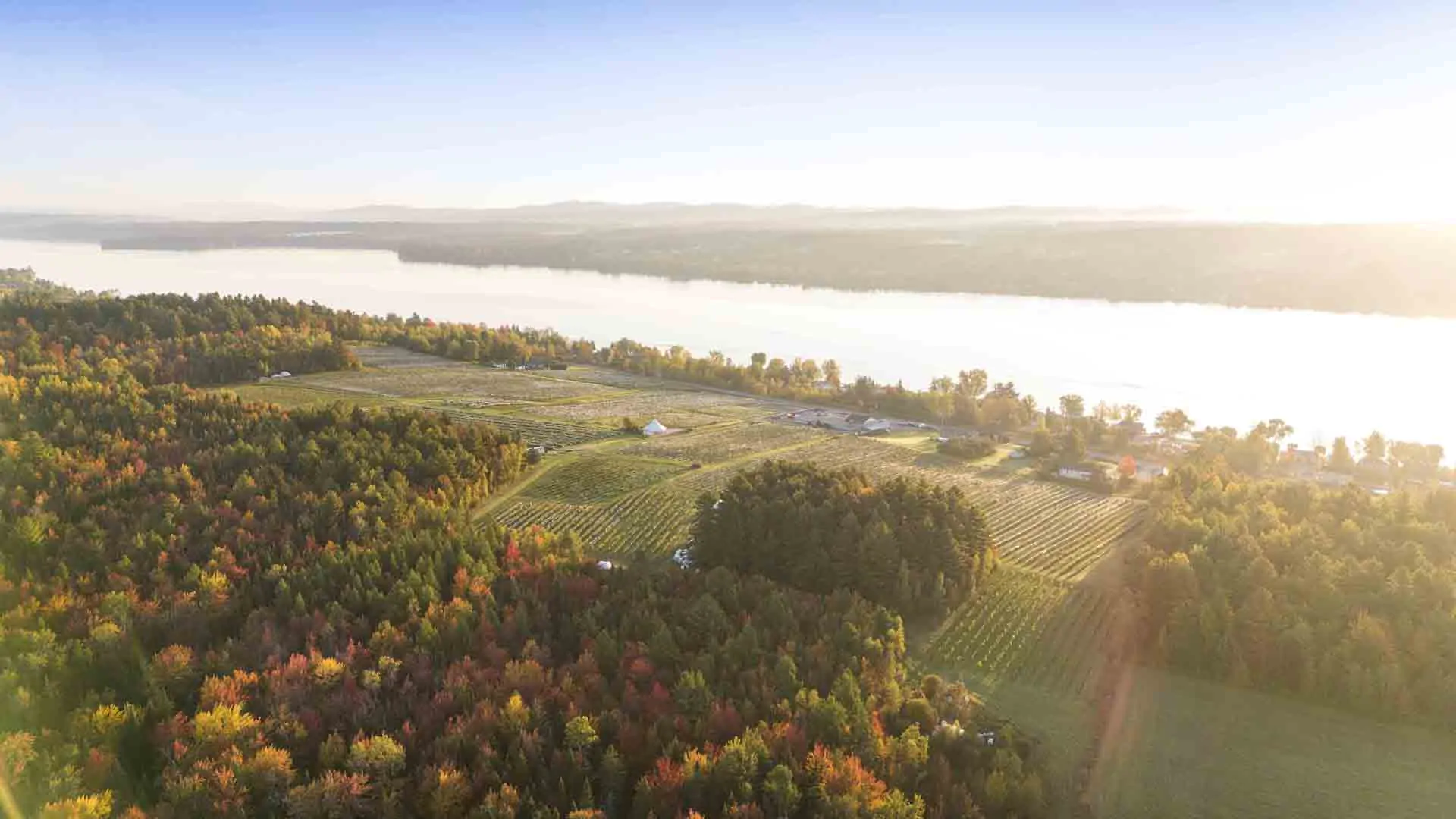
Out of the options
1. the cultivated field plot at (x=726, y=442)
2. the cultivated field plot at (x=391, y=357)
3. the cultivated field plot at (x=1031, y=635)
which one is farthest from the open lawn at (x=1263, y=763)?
the cultivated field plot at (x=391, y=357)

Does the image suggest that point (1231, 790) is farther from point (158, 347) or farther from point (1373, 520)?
point (158, 347)

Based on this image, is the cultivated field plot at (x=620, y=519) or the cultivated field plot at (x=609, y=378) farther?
the cultivated field plot at (x=609, y=378)

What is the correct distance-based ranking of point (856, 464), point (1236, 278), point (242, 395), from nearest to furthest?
point (856, 464), point (242, 395), point (1236, 278)

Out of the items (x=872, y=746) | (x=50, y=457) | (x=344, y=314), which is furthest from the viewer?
(x=344, y=314)

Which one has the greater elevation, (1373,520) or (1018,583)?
(1373,520)

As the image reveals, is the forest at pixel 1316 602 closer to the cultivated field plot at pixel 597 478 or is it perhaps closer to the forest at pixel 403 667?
the forest at pixel 403 667

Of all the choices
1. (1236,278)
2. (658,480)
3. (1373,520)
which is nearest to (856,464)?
(658,480)
